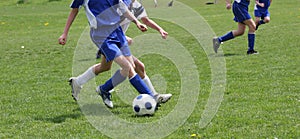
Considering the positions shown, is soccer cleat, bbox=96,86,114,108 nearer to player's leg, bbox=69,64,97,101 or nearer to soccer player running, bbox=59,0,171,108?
player's leg, bbox=69,64,97,101

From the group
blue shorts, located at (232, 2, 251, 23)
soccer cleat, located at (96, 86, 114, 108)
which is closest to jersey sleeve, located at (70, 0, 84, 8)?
soccer cleat, located at (96, 86, 114, 108)

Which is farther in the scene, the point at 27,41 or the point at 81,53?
the point at 27,41

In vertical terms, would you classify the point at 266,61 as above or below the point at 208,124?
below

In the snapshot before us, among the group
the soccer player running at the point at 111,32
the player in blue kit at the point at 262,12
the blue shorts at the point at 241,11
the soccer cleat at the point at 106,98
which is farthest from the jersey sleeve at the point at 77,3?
the player in blue kit at the point at 262,12

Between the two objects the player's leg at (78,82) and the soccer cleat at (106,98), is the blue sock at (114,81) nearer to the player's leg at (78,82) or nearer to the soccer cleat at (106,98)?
the soccer cleat at (106,98)

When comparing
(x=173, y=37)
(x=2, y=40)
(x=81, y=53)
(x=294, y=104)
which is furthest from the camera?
(x=2, y=40)

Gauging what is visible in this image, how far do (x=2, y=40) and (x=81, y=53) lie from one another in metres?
5.54

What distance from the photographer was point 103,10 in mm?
5895

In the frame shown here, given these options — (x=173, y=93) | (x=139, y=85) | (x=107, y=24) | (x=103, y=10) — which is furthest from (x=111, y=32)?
(x=173, y=93)

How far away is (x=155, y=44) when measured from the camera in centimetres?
1360

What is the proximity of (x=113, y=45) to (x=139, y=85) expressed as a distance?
543 mm

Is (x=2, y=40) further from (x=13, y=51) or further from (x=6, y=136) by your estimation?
(x=6, y=136)

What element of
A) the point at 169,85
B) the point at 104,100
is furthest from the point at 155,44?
the point at 104,100

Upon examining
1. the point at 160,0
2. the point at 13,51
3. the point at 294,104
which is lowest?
the point at 160,0
